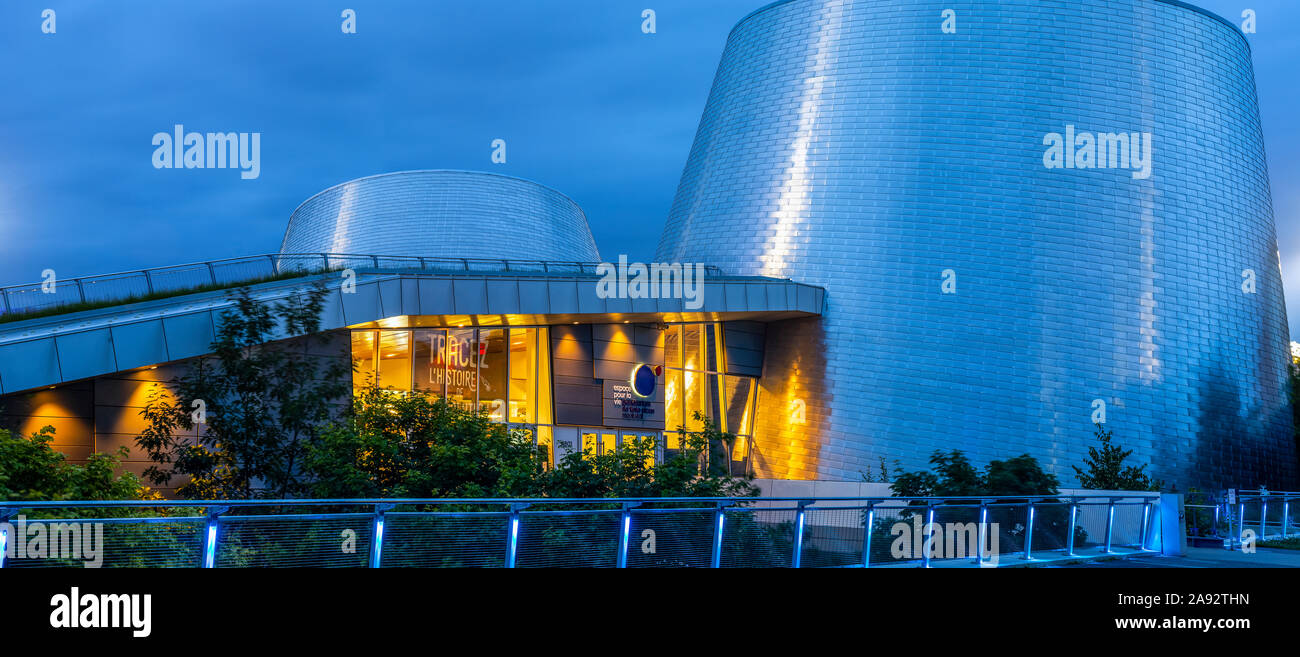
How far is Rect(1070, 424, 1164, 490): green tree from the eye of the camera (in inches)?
1010

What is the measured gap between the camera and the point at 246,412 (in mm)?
16406

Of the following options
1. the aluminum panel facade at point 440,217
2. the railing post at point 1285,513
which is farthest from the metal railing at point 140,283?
the railing post at point 1285,513

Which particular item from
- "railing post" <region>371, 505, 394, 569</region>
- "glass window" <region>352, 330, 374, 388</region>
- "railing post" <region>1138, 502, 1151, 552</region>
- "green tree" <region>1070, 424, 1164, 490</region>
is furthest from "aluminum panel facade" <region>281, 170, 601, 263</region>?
"railing post" <region>371, 505, 394, 569</region>

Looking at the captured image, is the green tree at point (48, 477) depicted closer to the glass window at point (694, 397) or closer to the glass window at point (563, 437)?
the glass window at point (563, 437)

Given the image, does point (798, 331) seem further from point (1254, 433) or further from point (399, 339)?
point (1254, 433)

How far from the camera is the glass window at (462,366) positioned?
83.9 feet

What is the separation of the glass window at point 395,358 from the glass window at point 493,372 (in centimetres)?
189

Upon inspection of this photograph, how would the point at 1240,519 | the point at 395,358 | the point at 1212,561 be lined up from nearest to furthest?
the point at 1212,561, the point at 1240,519, the point at 395,358

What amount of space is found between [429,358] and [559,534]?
15.5m

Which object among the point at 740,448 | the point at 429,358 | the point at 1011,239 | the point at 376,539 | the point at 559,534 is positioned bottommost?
the point at 740,448

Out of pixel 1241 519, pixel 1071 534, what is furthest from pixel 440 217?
pixel 1071 534

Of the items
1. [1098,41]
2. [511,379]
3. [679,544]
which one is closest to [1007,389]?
[1098,41]

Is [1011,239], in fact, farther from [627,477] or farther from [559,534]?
[559,534]

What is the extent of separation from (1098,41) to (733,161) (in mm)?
11046
